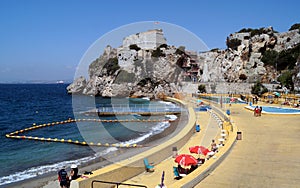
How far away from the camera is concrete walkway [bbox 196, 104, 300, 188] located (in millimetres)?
6597

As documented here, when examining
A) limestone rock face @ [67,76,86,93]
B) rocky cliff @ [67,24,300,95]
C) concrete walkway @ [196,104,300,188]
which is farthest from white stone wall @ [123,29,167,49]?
concrete walkway @ [196,104,300,188]

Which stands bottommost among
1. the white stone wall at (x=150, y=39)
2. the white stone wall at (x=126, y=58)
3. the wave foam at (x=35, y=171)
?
the wave foam at (x=35, y=171)

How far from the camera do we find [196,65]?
72.4 meters

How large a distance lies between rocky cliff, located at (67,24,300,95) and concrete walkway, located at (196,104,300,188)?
84.8ft

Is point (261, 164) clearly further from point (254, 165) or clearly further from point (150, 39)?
point (150, 39)

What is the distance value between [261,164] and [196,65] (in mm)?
65870

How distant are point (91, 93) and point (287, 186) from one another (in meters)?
75.5

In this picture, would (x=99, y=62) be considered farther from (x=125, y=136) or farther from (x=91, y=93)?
(x=125, y=136)

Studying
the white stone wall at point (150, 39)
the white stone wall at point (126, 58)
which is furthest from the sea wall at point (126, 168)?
the white stone wall at point (150, 39)

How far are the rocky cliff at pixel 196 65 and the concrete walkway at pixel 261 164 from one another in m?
25.8

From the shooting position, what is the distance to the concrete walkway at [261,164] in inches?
260

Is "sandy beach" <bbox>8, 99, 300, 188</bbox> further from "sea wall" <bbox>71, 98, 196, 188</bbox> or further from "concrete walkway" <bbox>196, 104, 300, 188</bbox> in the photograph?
"sea wall" <bbox>71, 98, 196, 188</bbox>

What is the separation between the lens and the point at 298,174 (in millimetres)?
7066

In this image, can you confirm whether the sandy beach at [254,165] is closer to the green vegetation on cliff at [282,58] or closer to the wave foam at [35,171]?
the wave foam at [35,171]
